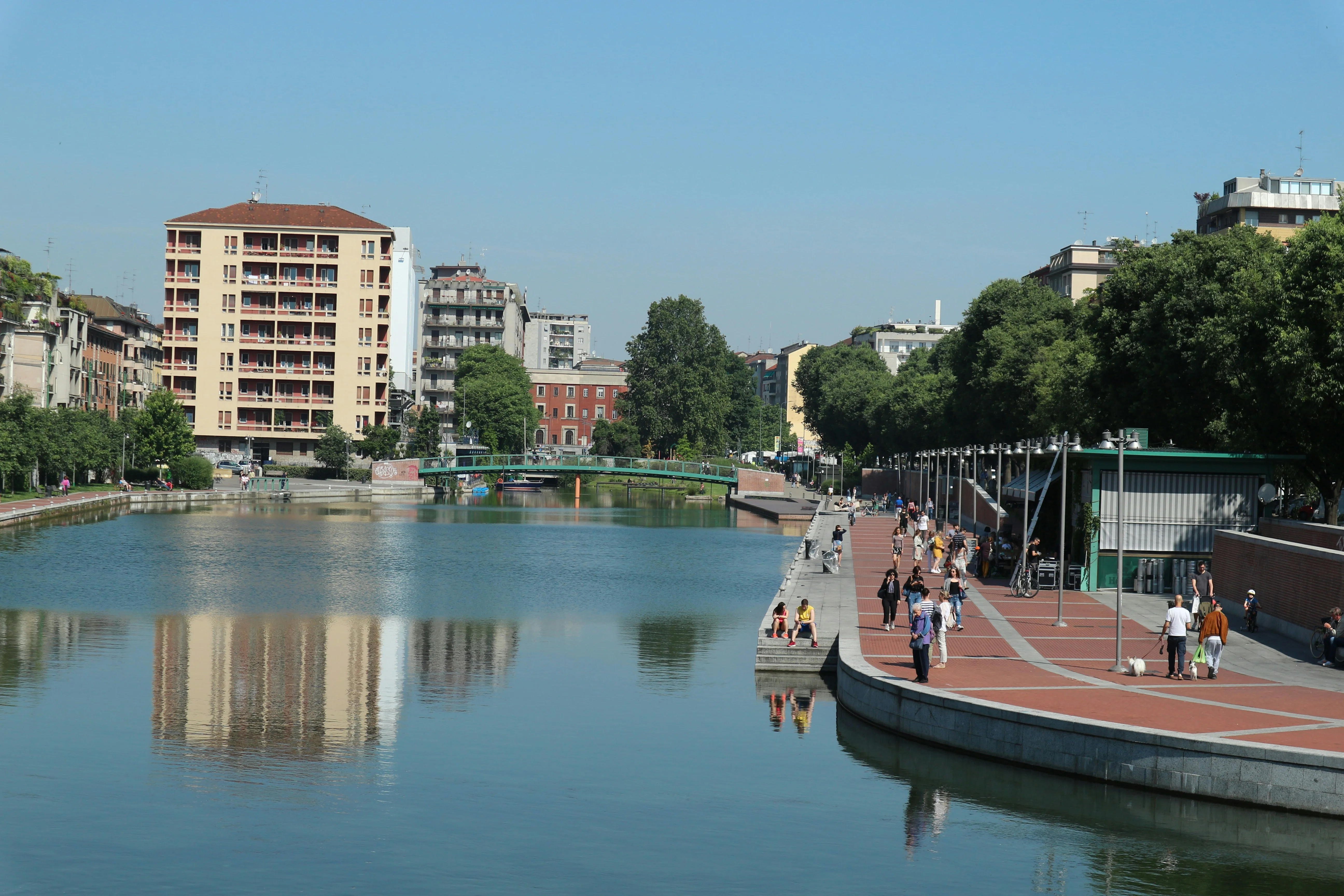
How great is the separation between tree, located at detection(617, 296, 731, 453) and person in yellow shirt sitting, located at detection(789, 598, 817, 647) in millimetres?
106816

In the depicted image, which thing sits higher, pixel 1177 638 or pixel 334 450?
pixel 334 450

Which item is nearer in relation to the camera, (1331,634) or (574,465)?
(1331,634)

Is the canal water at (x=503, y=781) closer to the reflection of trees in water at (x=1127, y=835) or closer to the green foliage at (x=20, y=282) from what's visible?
the reflection of trees in water at (x=1127, y=835)

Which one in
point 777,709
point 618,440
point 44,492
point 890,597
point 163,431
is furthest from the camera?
point 618,440

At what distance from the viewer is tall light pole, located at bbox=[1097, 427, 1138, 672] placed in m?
24.8

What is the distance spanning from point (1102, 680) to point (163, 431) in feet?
280

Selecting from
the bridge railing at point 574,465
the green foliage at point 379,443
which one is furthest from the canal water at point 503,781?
the green foliage at point 379,443

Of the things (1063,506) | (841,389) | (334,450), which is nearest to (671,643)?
(1063,506)

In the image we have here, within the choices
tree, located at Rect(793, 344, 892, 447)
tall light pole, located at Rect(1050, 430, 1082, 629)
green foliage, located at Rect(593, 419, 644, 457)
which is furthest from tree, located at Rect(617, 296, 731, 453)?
tall light pole, located at Rect(1050, 430, 1082, 629)

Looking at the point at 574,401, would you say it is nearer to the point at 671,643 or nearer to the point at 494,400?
the point at 494,400

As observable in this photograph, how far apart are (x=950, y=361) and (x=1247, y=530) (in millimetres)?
59264

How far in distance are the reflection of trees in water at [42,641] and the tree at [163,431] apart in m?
61.5

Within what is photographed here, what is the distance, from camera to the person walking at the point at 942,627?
25203 mm

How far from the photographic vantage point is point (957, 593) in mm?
32500
